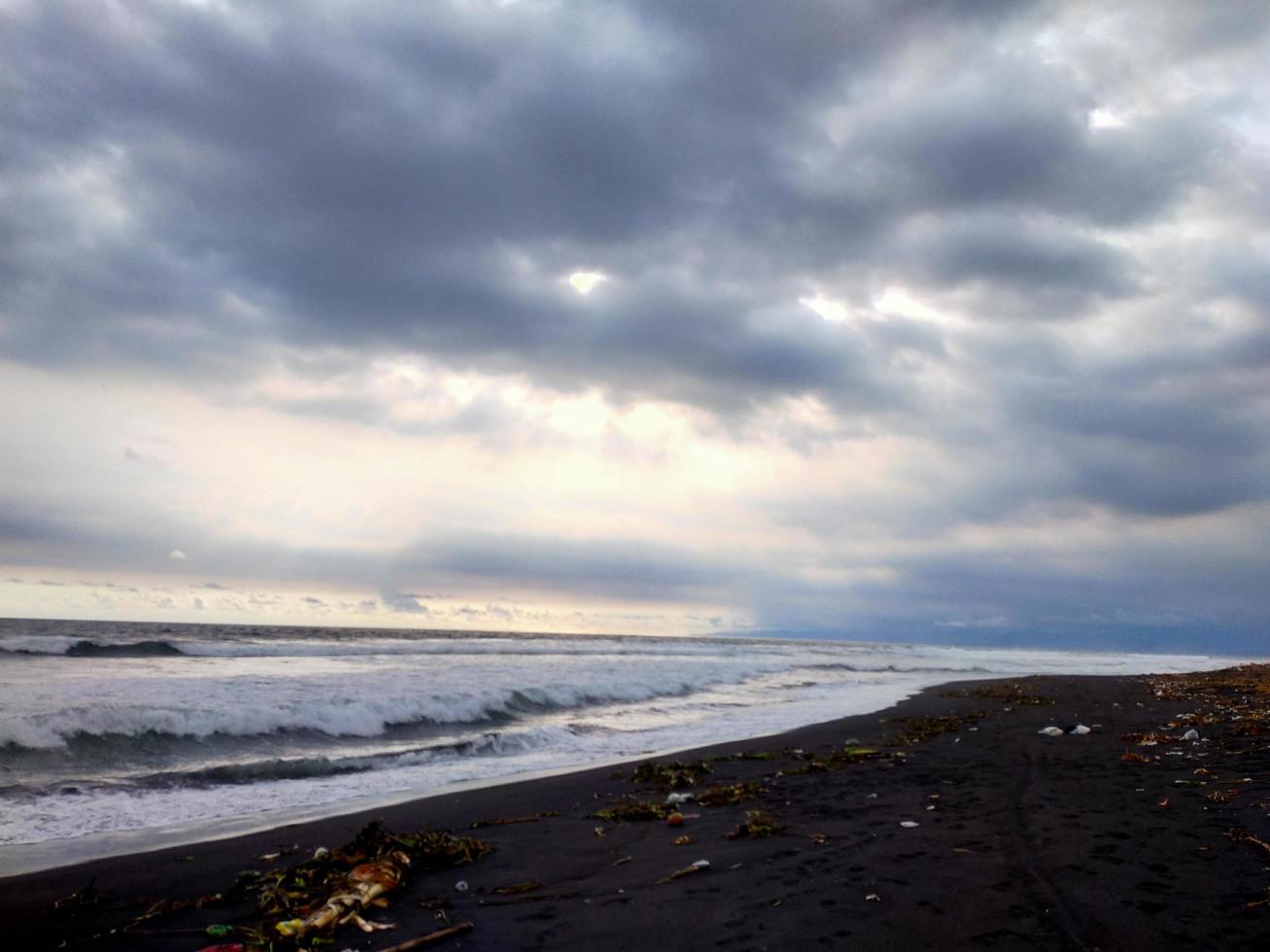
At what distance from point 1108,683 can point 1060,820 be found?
90.3 feet

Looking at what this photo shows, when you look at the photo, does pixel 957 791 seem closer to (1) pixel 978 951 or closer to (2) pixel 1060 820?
(2) pixel 1060 820

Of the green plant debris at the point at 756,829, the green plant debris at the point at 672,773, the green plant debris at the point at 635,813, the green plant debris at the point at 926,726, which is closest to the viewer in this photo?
the green plant debris at the point at 756,829

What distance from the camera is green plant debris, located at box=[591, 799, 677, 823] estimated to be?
8.44 metres

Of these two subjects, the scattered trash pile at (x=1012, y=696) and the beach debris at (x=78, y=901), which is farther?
the scattered trash pile at (x=1012, y=696)

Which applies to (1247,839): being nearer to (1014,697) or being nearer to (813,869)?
(813,869)

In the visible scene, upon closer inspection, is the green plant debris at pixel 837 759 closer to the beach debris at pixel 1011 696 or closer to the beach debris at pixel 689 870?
the beach debris at pixel 689 870

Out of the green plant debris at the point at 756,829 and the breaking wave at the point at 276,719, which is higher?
the green plant debris at the point at 756,829

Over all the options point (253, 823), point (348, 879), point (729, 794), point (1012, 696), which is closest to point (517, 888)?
point (348, 879)

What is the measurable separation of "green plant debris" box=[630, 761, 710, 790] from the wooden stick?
5.42 m

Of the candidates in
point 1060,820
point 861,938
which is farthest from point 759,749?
point 861,938

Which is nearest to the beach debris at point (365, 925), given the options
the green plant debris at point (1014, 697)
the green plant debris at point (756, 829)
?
the green plant debris at point (756, 829)

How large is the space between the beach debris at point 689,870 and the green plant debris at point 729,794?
9.00 ft

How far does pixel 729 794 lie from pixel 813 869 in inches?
136

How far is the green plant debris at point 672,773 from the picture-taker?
10.5 m
